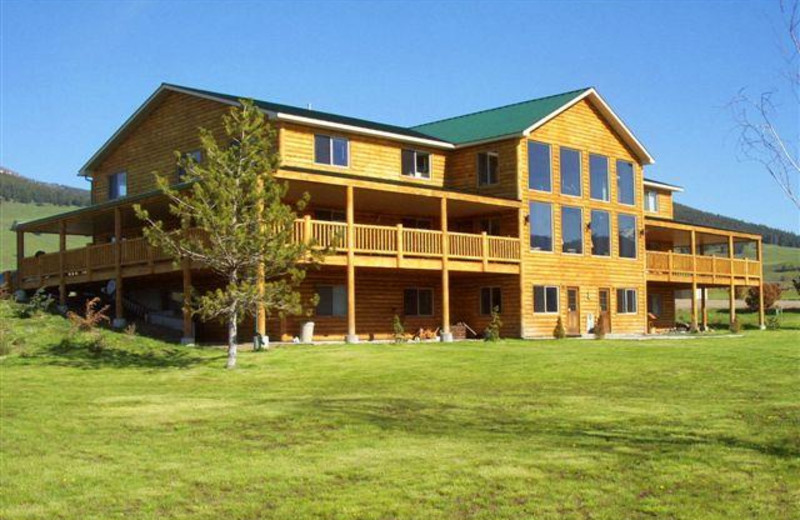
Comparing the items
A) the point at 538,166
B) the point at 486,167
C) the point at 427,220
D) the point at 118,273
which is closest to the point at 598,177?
the point at 538,166

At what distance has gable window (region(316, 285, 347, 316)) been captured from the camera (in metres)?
33.6

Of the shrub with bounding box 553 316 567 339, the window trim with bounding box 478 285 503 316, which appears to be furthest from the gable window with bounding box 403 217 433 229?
the shrub with bounding box 553 316 567 339

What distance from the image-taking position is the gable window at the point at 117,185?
39.1 m

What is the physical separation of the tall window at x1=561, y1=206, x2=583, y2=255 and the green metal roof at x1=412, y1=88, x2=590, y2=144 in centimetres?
402

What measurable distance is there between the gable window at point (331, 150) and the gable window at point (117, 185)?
1013 cm

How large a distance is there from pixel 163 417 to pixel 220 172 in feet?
30.3

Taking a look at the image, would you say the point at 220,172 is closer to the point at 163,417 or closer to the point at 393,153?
the point at 163,417

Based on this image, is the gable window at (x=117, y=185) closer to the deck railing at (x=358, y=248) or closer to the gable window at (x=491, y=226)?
the deck railing at (x=358, y=248)

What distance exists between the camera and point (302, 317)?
32.9 m

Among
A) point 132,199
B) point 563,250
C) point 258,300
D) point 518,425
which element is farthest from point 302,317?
point 518,425

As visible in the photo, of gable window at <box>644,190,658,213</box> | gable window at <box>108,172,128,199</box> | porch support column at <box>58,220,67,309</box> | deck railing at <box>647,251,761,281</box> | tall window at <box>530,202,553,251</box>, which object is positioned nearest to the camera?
porch support column at <box>58,220,67,309</box>

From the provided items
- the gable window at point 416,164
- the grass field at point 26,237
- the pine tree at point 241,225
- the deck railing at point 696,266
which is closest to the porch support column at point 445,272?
the gable window at point 416,164

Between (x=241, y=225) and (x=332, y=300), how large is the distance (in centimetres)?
1105

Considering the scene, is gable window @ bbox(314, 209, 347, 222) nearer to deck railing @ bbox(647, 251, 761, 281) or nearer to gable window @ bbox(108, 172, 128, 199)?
gable window @ bbox(108, 172, 128, 199)
